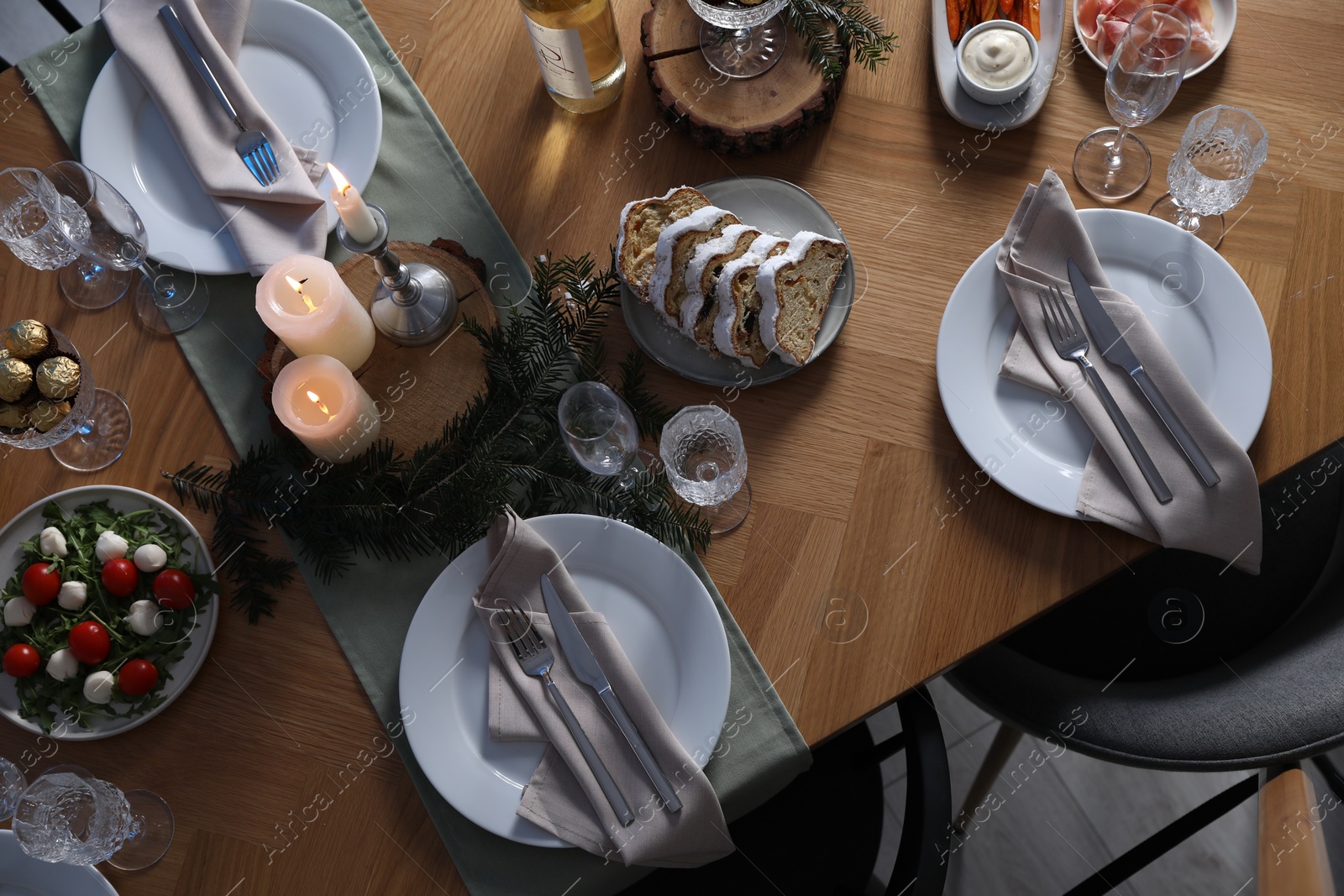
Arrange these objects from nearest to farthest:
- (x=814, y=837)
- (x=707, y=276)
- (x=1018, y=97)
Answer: (x=707, y=276), (x=1018, y=97), (x=814, y=837)

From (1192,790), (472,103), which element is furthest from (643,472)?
(1192,790)

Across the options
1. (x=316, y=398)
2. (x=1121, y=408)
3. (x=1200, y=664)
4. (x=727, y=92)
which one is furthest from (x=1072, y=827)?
(x=316, y=398)

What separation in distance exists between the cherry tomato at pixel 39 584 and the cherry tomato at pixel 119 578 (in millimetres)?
55

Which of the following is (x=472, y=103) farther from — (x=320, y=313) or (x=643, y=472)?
(x=643, y=472)

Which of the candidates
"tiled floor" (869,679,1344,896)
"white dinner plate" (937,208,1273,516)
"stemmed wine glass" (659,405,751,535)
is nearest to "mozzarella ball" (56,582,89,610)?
"stemmed wine glass" (659,405,751,535)

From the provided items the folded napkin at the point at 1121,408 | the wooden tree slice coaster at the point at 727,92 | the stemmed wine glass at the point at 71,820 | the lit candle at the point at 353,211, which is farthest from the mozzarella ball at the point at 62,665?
the folded napkin at the point at 1121,408

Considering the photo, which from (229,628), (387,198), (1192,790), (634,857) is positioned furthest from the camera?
(1192,790)

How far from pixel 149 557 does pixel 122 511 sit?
0.33ft

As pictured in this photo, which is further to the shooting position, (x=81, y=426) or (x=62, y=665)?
(x=81, y=426)

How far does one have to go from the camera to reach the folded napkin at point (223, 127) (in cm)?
122

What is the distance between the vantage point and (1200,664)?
4.91ft

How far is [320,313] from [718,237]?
Answer: 491mm

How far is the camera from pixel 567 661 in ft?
3.65

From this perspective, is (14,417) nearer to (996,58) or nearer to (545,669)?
(545,669)
